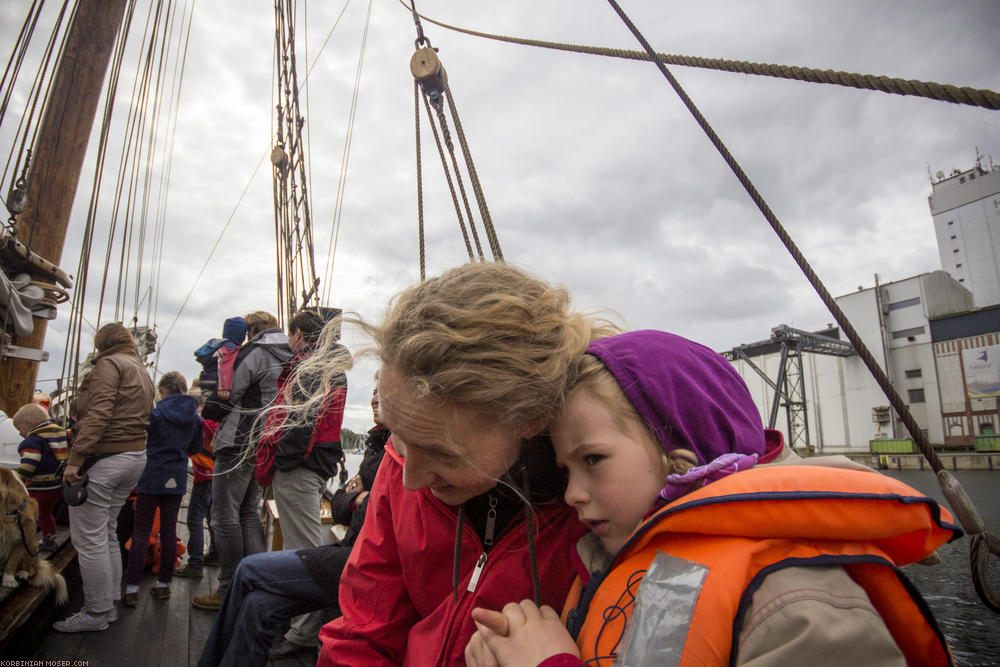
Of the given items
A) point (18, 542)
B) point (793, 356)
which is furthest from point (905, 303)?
point (18, 542)

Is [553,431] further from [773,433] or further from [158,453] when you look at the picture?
[158,453]

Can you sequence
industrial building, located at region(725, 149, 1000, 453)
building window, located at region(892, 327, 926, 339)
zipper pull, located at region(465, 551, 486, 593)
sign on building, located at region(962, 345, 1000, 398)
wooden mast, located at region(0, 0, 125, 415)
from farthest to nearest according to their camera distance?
building window, located at region(892, 327, 926, 339)
industrial building, located at region(725, 149, 1000, 453)
sign on building, located at region(962, 345, 1000, 398)
wooden mast, located at region(0, 0, 125, 415)
zipper pull, located at region(465, 551, 486, 593)

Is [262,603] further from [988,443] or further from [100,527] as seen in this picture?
[988,443]

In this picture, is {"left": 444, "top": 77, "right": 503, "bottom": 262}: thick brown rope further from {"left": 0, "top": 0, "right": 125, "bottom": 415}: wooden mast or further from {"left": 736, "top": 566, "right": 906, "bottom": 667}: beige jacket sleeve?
{"left": 0, "top": 0, "right": 125, "bottom": 415}: wooden mast

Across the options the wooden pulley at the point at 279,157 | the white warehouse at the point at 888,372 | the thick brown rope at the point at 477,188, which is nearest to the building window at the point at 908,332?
the white warehouse at the point at 888,372

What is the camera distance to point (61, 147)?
11.5ft

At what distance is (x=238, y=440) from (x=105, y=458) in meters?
0.61

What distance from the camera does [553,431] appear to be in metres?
0.96

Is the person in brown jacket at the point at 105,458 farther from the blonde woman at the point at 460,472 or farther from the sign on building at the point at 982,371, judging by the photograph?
the sign on building at the point at 982,371

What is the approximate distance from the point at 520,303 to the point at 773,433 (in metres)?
0.57

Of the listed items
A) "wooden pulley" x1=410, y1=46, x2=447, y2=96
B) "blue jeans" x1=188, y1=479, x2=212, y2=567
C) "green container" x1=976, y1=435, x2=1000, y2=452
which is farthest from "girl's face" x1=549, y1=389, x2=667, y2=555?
"green container" x1=976, y1=435, x2=1000, y2=452

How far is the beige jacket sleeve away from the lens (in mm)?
575

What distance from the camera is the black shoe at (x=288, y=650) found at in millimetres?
2293

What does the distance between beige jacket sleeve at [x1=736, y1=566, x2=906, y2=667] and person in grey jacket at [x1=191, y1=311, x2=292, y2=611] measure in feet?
8.51
